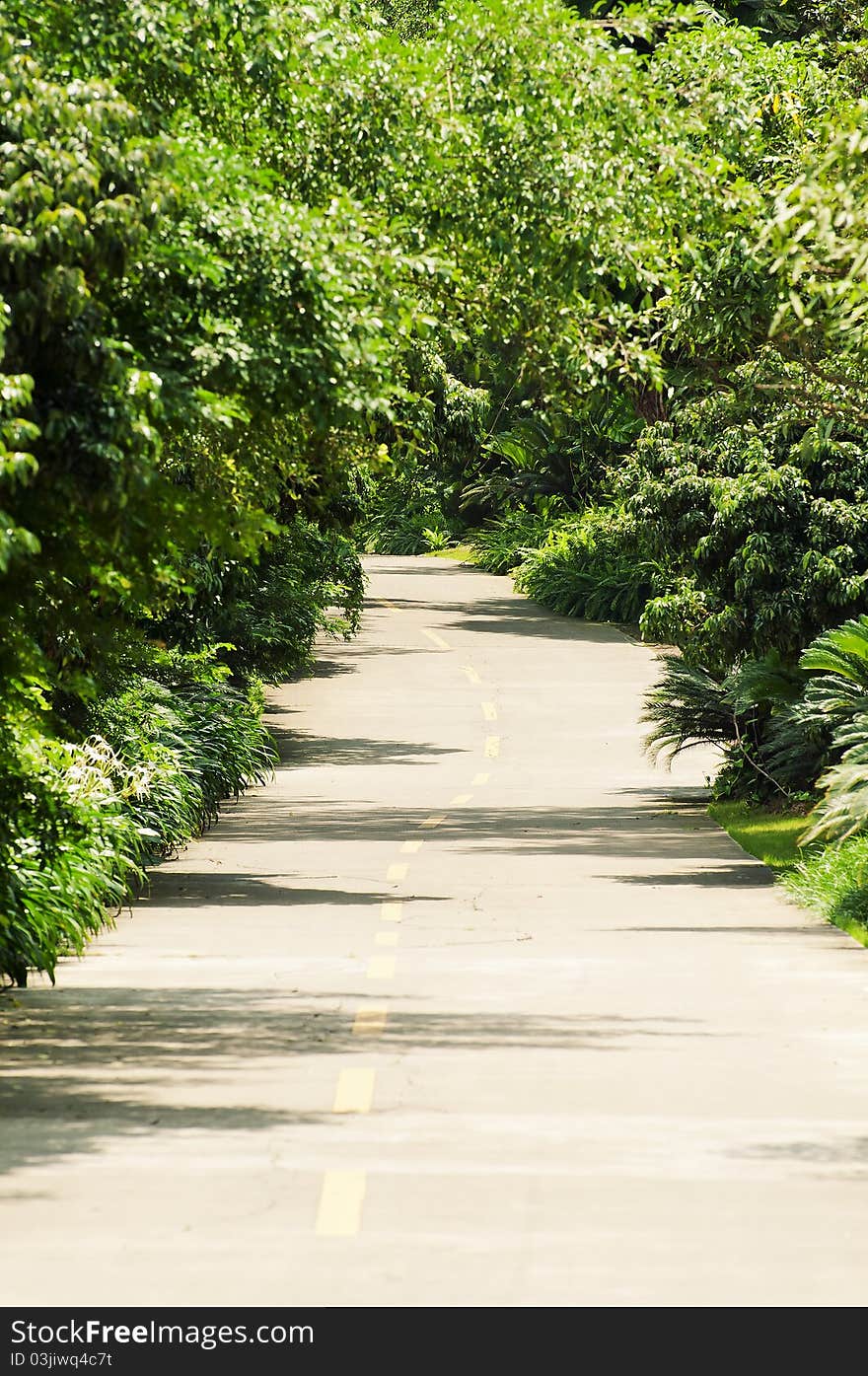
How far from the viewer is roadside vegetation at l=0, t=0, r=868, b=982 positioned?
991 cm

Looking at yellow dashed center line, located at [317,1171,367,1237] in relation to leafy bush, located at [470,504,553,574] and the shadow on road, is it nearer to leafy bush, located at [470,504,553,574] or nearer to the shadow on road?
the shadow on road

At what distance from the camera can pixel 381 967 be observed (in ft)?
46.5

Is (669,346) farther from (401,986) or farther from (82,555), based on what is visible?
(82,555)

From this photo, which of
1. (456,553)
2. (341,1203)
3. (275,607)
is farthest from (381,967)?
(456,553)

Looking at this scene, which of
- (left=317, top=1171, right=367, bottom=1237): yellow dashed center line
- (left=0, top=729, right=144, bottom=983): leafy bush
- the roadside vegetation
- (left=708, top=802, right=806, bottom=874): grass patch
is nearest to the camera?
(left=317, top=1171, right=367, bottom=1237): yellow dashed center line

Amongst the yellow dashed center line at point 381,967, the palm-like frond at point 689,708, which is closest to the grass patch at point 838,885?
the yellow dashed center line at point 381,967

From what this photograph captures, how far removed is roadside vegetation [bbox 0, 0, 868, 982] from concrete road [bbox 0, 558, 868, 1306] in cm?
125

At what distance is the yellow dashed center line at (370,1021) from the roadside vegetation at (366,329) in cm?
185

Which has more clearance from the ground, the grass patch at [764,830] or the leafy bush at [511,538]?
the grass patch at [764,830]

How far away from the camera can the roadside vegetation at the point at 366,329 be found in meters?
9.91

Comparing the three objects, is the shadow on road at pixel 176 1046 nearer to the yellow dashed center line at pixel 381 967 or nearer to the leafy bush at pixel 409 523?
the yellow dashed center line at pixel 381 967

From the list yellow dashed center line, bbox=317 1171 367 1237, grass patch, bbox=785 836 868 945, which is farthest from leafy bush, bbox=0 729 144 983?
grass patch, bbox=785 836 868 945

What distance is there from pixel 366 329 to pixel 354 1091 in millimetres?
4413
